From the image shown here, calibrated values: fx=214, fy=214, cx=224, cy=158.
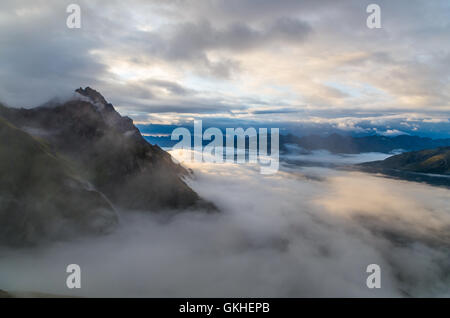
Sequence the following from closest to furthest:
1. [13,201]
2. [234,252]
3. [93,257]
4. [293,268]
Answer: [13,201]
[93,257]
[293,268]
[234,252]

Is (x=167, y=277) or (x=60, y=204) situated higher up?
(x=60, y=204)

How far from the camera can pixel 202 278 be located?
14138cm

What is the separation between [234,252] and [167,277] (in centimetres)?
6482

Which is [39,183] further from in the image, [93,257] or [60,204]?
[93,257]

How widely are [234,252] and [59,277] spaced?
121 metres

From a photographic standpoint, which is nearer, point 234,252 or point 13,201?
point 13,201
